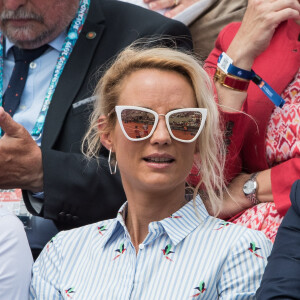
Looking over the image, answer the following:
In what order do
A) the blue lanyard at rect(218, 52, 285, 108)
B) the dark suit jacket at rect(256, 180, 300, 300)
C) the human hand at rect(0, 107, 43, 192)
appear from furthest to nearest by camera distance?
1. the human hand at rect(0, 107, 43, 192)
2. the blue lanyard at rect(218, 52, 285, 108)
3. the dark suit jacket at rect(256, 180, 300, 300)

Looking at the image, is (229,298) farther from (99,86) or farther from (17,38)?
(17,38)

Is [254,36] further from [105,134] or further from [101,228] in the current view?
[101,228]

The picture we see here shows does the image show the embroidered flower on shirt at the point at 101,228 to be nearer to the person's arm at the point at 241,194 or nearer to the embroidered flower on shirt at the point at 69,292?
the embroidered flower on shirt at the point at 69,292

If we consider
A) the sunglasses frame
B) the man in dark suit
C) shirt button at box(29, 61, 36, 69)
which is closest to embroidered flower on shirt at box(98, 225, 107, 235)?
the sunglasses frame

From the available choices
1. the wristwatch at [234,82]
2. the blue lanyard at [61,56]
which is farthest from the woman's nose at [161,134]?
the blue lanyard at [61,56]

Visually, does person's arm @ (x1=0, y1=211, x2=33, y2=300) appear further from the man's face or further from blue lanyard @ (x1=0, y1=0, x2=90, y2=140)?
the man's face

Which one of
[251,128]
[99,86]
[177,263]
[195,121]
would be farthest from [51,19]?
[177,263]

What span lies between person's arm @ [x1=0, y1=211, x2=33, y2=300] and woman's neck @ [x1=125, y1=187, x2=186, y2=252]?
34 cm

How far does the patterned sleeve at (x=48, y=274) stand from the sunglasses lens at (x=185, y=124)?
53 centimetres

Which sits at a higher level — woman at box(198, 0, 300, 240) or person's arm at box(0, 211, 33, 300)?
woman at box(198, 0, 300, 240)

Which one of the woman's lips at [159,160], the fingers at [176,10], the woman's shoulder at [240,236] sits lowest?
the woman's shoulder at [240,236]

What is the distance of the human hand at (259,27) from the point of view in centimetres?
288

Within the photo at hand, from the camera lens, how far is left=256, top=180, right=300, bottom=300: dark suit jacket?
2.13 metres

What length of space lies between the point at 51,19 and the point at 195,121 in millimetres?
1300
